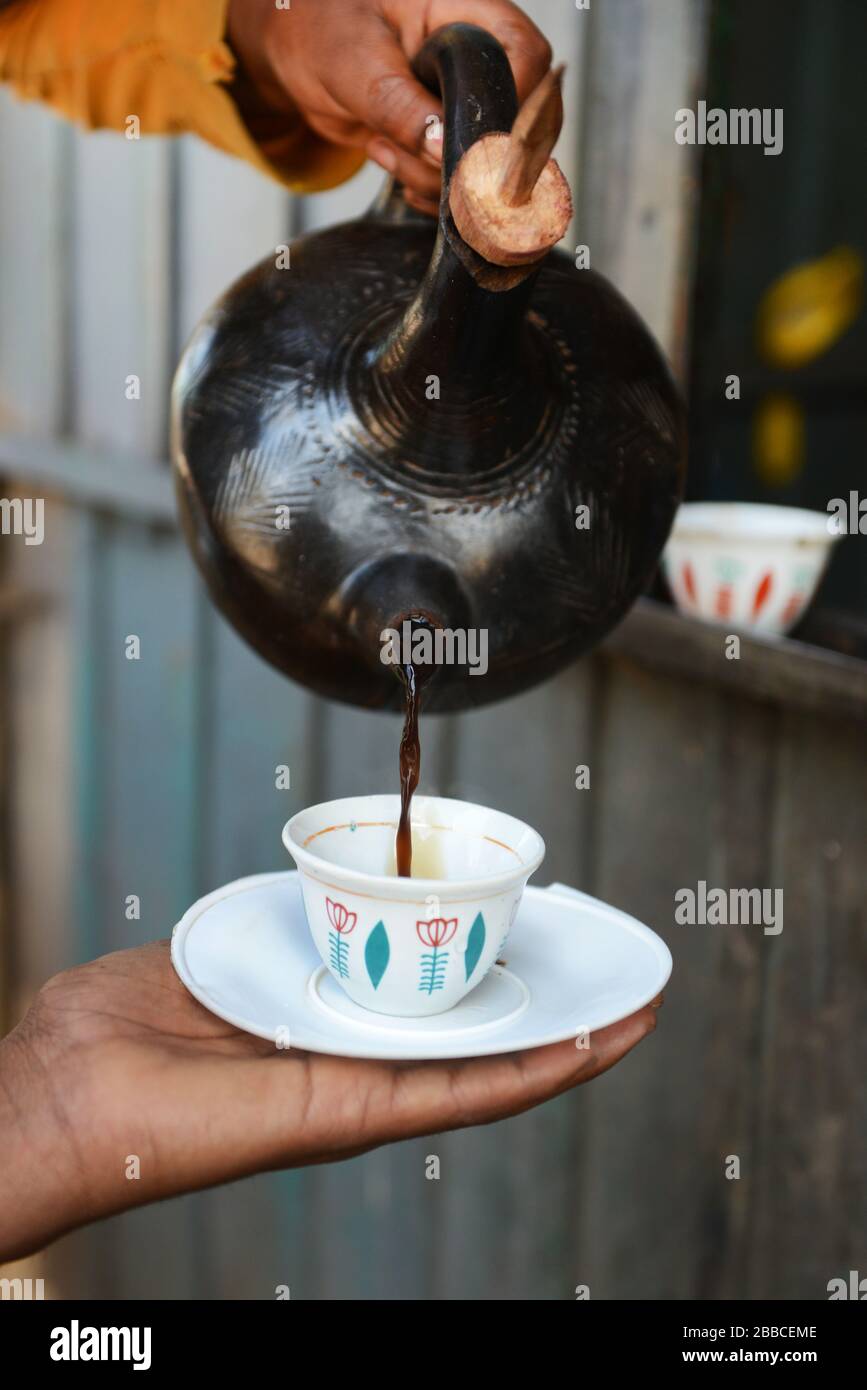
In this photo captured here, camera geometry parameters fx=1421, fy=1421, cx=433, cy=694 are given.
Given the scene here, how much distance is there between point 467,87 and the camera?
30.6 inches

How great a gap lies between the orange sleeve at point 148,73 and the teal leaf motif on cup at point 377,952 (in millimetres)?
699

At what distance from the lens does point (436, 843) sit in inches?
37.7

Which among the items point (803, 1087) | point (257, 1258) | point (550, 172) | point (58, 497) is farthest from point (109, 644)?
point (550, 172)

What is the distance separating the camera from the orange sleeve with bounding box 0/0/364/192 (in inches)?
45.6

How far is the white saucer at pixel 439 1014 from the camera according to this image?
0.83 metres

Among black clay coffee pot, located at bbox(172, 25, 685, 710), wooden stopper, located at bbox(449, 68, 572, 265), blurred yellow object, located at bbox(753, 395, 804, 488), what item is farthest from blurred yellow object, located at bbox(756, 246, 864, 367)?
wooden stopper, located at bbox(449, 68, 572, 265)

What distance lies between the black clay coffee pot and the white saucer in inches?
6.5

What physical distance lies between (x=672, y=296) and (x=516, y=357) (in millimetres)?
729

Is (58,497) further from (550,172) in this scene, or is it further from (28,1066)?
(550,172)

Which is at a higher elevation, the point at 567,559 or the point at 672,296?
the point at 672,296

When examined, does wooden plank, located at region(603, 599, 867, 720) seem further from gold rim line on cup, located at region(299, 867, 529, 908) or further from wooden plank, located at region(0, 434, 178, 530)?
wooden plank, located at region(0, 434, 178, 530)

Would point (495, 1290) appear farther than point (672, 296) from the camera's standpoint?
Yes

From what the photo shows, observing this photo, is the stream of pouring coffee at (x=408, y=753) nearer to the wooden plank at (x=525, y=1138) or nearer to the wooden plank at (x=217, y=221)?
the wooden plank at (x=525, y=1138)

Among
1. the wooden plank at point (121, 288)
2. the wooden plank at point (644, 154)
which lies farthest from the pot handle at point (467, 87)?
the wooden plank at point (121, 288)
